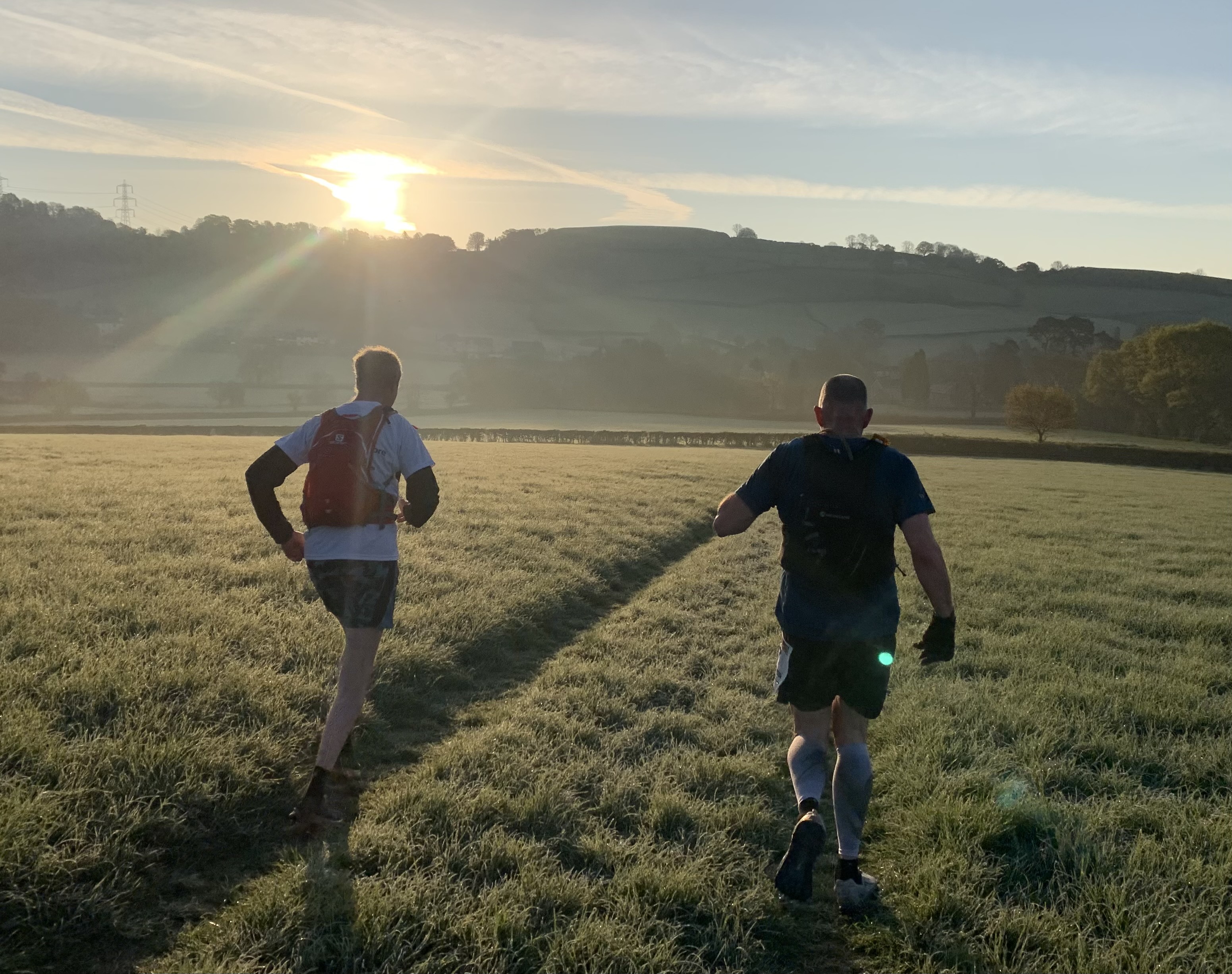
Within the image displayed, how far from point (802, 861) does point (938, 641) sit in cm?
130

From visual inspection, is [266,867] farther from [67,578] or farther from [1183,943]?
[67,578]

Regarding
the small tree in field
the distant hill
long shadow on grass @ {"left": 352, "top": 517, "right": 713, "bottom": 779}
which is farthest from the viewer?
the distant hill

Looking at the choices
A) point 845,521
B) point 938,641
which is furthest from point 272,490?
point 938,641

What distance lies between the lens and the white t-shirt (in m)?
4.75

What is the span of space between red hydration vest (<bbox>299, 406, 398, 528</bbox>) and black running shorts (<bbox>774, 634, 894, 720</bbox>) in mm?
2556

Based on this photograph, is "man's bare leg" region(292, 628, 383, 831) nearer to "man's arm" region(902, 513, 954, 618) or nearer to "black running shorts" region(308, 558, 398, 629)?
"black running shorts" region(308, 558, 398, 629)

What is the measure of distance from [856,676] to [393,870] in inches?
98.9

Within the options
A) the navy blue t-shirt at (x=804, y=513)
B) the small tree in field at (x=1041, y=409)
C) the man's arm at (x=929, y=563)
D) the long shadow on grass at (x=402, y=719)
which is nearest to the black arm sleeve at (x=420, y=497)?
the long shadow on grass at (x=402, y=719)

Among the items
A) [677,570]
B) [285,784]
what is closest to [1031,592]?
[677,570]

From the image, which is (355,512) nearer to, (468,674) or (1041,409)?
(468,674)

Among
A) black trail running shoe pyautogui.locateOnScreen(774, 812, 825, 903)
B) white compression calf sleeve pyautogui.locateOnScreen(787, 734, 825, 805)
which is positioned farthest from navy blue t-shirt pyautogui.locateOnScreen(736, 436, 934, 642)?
black trail running shoe pyautogui.locateOnScreen(774, 812, 825, 903)

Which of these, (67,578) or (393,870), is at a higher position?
(67,578)

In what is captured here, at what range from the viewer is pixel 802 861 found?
13.0 feet

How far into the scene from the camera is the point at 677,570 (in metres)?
12.7
